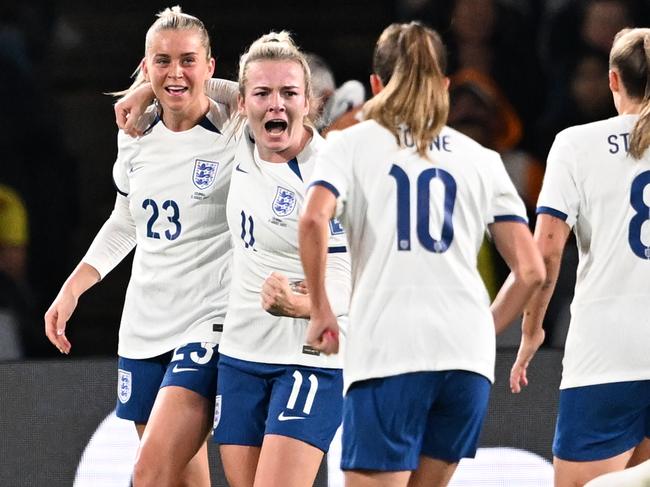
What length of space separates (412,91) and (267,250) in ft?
2.83

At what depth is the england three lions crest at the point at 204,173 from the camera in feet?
13.6

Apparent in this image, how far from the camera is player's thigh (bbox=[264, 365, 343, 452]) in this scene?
3.81 meters

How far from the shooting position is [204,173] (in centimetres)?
416

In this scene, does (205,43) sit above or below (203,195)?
above

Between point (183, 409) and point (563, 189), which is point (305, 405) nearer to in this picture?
point (183, 409)

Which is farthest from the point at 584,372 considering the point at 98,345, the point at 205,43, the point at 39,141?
the point at 39,141

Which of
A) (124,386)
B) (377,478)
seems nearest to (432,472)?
(377,478)

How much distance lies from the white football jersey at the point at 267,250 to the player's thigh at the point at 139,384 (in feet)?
1.31

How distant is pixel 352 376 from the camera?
3.23 meters

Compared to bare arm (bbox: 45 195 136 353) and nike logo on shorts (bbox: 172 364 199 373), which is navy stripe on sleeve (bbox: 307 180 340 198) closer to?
nike logo on shorts (bbox: 172 364 199 373)

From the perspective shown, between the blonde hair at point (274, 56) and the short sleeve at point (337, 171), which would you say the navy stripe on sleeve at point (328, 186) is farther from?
the blonde hair at point (274, 56)

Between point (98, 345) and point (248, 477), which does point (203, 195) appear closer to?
point (248, 477)

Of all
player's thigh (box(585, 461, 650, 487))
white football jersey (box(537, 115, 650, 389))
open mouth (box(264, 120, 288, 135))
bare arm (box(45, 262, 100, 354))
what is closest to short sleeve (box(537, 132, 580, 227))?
white football jersey (box(537, 115, 650, 389))

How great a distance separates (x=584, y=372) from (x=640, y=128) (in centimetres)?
70
